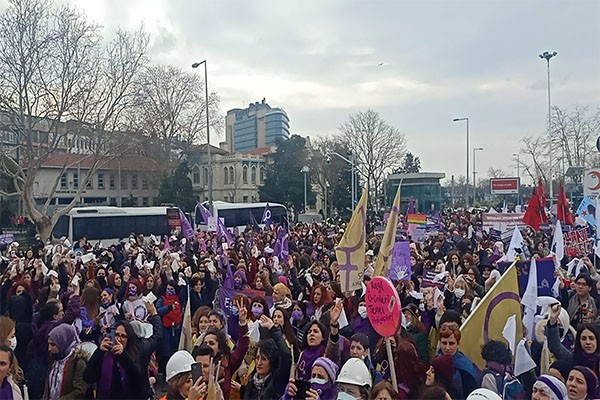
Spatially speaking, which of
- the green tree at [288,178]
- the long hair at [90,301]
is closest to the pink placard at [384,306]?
the long hair at [90,301]

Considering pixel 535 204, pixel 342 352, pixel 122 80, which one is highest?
pixel 122 80

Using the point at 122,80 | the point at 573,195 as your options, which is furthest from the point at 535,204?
the point at 573,195

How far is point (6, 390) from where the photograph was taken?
437 cm

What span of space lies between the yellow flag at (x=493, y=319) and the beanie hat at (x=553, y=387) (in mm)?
1158

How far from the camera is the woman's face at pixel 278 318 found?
5.44 meters

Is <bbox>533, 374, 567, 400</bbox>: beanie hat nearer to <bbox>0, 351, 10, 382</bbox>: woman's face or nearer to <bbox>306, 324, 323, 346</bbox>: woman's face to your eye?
<bbox>306, 324, 323, 346</bbox>: woman's face

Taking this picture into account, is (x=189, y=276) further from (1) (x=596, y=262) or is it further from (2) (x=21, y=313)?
(1) (x=596, y=262)

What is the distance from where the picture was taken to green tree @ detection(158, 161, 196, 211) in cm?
5800

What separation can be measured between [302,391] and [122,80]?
1129 inches

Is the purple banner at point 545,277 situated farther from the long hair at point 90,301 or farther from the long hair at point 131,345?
the long hair at point 90,301

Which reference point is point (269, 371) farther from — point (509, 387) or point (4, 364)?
point (4, 364)

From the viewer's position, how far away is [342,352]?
530 centimetres

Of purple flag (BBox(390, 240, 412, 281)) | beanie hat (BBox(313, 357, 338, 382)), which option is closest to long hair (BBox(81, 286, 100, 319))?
beanie hat (BBox(313, 357, 338, 382))

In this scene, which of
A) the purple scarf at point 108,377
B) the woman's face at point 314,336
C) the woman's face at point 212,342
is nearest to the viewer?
the purple scarf at point 108,377
